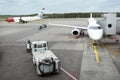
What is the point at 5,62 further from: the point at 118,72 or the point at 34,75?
the point at 118,72

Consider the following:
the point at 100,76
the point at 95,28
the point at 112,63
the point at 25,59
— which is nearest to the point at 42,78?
the point at 100,76

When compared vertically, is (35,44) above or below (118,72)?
above

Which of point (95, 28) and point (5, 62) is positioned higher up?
point (95, 28)

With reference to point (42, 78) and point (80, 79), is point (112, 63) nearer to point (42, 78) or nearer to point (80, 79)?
point (80, 79)

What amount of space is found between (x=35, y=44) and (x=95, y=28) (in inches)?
369

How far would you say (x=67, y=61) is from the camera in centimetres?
1423

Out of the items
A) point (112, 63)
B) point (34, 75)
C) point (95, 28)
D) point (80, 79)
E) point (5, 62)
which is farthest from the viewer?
point (95, 28)

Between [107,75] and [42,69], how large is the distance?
437 cm

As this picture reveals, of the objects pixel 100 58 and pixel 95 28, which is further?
pixel 95 28

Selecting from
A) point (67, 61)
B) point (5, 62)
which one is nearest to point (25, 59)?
point (5, 62)

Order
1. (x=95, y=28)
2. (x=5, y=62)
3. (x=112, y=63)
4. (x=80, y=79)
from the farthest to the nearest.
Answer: (x=95, y=28) < (x=5, y=62) < (x=112, y=63) < (x=80, y=79)

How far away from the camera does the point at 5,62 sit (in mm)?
14312

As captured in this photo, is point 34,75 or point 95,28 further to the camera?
point 95,28

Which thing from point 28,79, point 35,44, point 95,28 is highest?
point 95,28
